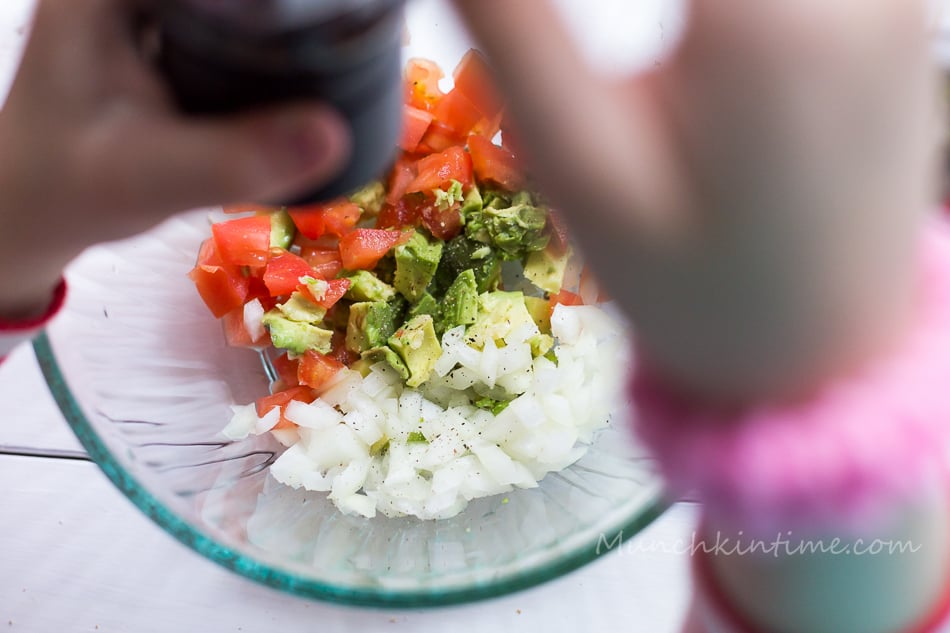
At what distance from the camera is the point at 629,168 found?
220 millimetres

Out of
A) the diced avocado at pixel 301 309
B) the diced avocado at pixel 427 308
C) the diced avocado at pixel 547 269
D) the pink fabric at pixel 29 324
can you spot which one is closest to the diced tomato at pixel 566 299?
the diced avocado at pixel 547 269

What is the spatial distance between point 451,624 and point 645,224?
1.99ft

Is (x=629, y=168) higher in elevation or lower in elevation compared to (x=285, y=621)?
higher

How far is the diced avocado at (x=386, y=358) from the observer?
73 centimetres

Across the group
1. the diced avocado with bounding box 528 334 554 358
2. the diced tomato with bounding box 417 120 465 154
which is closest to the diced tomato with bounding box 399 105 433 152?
the diced tomato with bounding box 417 120 465 154

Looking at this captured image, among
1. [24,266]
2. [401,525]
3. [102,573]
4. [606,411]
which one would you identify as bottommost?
[102,573]

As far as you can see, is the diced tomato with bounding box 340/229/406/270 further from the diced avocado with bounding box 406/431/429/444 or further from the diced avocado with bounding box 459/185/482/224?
the diced avocado with bounding box 406/431/429/444

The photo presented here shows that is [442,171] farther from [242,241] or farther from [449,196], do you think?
[242,241]

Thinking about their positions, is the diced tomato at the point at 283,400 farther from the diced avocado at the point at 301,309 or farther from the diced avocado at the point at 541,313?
the diced avocado at the point at 541,313

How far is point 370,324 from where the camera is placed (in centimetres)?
76

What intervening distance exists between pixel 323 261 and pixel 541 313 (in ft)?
0.70

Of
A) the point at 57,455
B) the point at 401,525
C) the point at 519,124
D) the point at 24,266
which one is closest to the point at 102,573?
the point at 57,455

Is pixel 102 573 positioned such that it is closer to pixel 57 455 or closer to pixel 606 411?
pixel 57 455

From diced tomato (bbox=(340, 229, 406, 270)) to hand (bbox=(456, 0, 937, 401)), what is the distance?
54 cm
